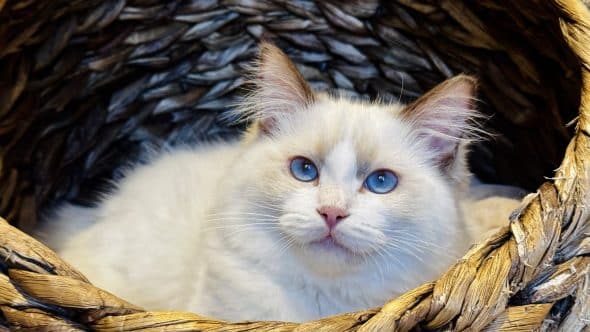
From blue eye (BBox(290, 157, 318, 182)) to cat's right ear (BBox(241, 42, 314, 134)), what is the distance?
0.48ft

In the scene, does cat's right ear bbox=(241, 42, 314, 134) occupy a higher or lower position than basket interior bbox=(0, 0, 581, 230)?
lower

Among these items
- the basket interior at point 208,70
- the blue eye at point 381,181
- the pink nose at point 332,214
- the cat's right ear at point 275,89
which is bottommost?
the pink nose at point 332,214

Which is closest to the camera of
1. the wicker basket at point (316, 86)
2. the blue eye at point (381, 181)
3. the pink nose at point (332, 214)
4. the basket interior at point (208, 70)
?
the wicker basket at point (316, 86)

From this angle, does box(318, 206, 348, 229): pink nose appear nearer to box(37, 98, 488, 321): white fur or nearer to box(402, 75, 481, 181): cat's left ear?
box(37, 98, 488, 321): white fur

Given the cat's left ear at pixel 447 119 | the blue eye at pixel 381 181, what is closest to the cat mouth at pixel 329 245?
the blue eye at pixel 381 181

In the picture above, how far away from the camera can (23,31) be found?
5.01ft

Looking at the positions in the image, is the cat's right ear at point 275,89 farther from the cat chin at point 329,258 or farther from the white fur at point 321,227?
the cat chin at point 329,258

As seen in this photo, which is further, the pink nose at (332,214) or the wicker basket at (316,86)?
the pink nose at (332,214)

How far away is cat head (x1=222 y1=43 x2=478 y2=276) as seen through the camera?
3.76 ft

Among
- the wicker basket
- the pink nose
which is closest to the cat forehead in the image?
the pink nose

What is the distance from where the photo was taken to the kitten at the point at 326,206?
1.16 meters

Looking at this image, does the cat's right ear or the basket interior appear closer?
the cat's right ear

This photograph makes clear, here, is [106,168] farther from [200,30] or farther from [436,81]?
[436,81]

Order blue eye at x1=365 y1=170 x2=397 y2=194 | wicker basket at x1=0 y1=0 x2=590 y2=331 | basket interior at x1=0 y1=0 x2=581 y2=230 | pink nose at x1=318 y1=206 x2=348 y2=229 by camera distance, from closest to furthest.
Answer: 1. wicker basket at x1=0 y1=0 x2=590 y2=331
2. pink nose at x1=318 y1=206 x2=348 y2=229
3. blue eye at x1=365 y1=170 x2=397 y2=194
4. basket interior at x1=0 y1=0 x2=581 y2=230
